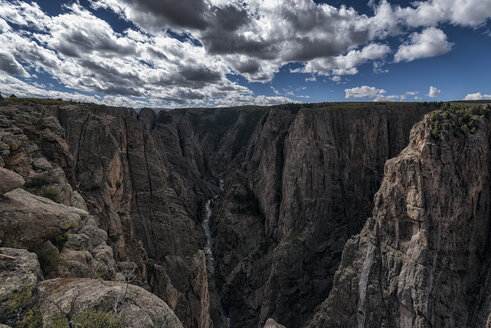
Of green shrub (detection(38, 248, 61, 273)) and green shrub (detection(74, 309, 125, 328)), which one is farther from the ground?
green shrub (detection(38, 248, 61, 273))

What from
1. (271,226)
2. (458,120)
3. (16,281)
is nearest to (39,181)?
(16,281)

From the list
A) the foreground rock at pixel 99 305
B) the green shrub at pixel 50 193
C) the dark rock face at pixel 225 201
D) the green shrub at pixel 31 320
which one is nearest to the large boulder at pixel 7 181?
the dark rock face at pixel 225 201

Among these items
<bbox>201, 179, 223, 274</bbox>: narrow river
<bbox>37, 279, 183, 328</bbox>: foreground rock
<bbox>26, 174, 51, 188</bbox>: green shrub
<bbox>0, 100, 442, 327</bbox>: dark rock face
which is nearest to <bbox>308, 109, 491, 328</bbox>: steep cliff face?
<bbox>0, 100, 442, 327</bbox>: dark rock face

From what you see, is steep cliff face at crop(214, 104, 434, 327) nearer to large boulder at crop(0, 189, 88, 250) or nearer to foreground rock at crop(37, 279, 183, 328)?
large boulder at crop(0, 189, 88, 250)

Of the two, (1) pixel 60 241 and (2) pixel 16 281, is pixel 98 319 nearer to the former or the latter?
(2) pixel 16 281

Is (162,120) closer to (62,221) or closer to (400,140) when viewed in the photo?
(400,140)
